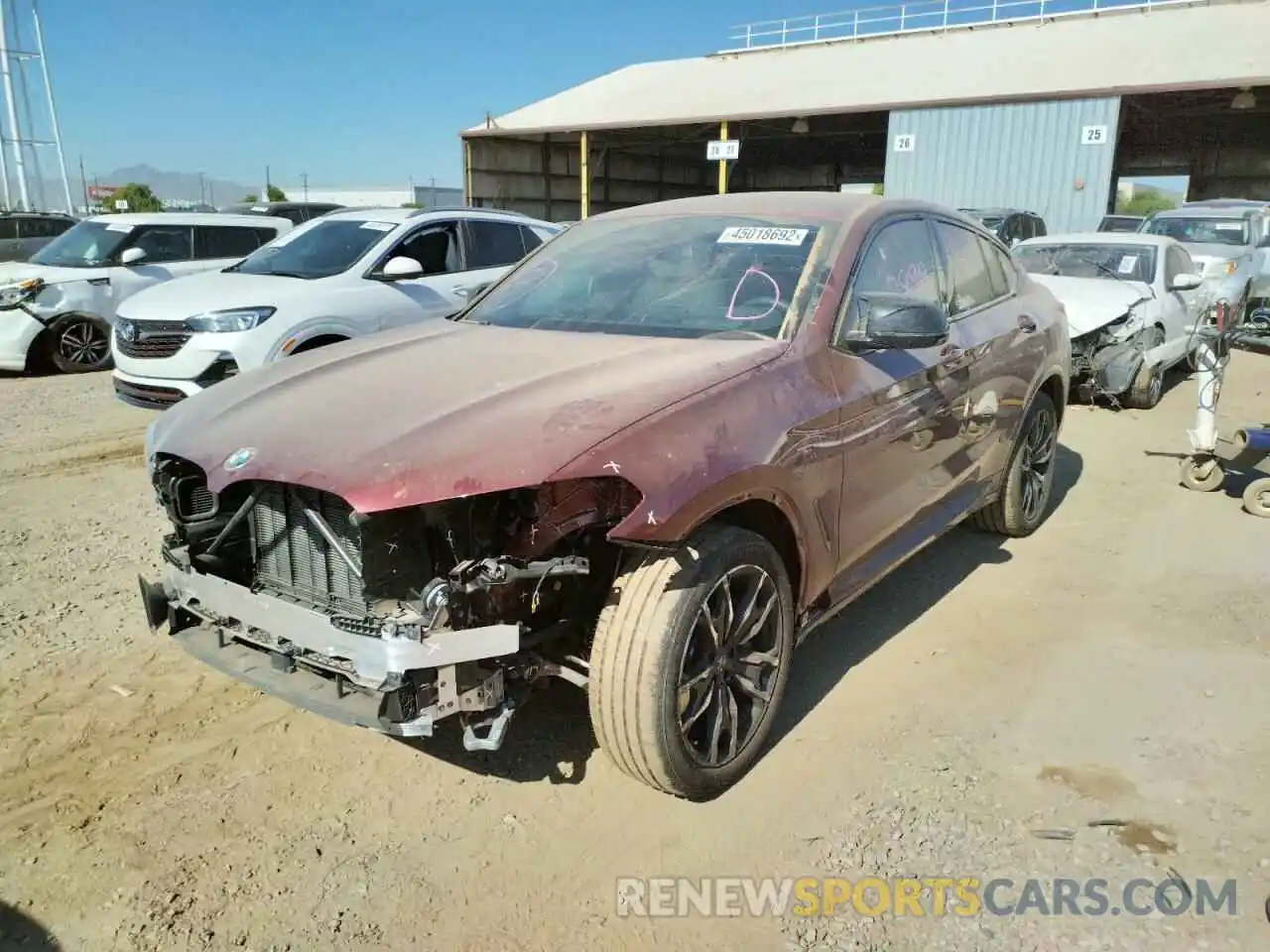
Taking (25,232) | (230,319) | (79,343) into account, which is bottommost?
(79,343)

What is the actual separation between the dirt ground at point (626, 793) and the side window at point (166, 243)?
7459 millimetres

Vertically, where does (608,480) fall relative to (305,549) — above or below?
above

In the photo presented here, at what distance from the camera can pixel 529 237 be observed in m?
9.05

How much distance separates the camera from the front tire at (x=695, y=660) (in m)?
2.58

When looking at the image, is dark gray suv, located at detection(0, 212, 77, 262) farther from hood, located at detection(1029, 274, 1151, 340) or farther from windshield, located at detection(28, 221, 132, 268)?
hood, located at detection(1029, 274, 1151, 340)

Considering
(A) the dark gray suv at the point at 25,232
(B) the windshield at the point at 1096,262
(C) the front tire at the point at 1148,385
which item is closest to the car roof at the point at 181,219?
(A) the dark gray suv at the point at 25,232

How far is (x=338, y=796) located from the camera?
2.91 meters

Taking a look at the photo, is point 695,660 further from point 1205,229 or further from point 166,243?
point 1205,229

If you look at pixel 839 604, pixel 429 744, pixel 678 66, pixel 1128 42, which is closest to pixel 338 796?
pixel 429 744

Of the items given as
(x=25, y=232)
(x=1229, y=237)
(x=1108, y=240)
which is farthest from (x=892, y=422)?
(x=25, y=232)

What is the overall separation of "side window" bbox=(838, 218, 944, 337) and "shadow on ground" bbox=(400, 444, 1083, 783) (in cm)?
135

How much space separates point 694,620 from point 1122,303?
7.29 m

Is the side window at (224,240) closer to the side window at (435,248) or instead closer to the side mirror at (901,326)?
the side window at (435,248)

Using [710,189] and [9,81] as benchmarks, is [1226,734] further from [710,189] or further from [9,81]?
[9,81]
